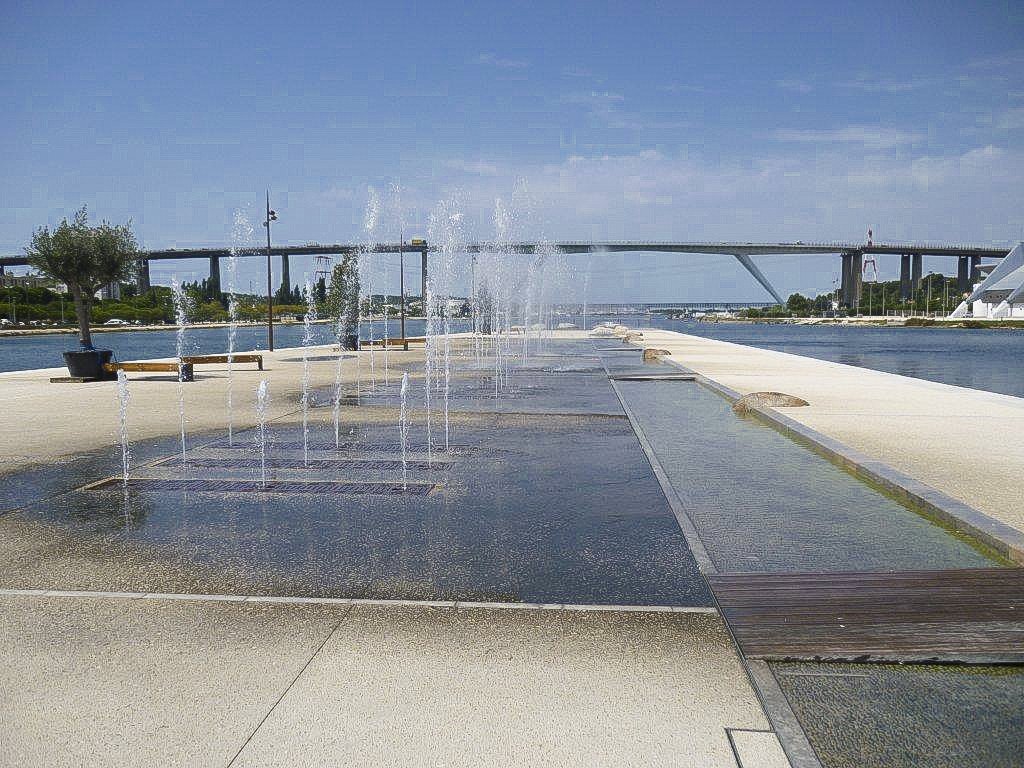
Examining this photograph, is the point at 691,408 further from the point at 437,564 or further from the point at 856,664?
the point at 856,664

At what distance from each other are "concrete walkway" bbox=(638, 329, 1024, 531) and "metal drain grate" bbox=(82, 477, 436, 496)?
468cm

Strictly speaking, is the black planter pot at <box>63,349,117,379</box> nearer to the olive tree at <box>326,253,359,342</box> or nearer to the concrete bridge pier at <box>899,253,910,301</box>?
the olive tree at <box>326,253,359,342</box>

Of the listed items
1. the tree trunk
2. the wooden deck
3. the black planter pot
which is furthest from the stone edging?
the tree trunk

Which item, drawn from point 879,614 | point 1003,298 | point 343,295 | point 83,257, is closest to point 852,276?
point 1003,298

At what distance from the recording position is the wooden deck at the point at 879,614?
3.69 meters

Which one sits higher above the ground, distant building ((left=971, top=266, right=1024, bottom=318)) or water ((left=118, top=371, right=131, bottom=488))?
distant building ((left=971, top=266, right=1024, bottom=318))

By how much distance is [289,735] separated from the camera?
3008 millimetres

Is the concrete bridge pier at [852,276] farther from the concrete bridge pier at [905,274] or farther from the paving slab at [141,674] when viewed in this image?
the paving slab at [141,674]

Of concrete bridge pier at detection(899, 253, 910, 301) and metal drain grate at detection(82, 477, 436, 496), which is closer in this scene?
metal drain grate at detection(82, 477, 436, 496)

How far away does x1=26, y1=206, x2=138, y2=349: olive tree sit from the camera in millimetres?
18500

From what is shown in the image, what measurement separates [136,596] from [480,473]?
12.2ft

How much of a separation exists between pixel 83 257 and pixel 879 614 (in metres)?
19.5

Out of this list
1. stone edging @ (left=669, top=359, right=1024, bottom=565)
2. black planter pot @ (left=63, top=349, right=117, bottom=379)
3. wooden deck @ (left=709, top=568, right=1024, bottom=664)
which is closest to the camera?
wooden deck @ (left=709, top=568, right=1024, bottom=664)

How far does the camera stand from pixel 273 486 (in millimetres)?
7113
